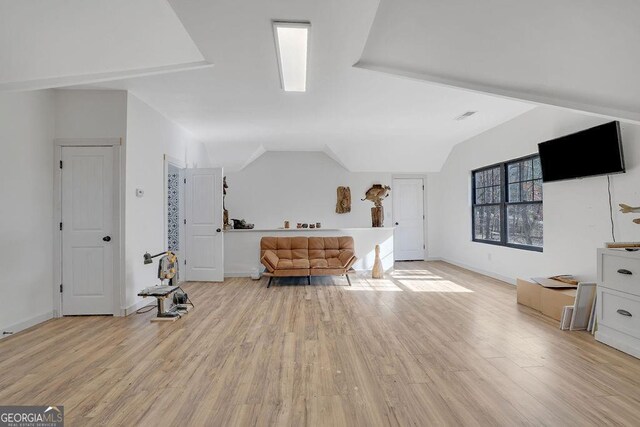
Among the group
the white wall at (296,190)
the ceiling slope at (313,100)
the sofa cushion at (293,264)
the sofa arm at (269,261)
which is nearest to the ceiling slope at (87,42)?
the ceiling slope at (313,100)

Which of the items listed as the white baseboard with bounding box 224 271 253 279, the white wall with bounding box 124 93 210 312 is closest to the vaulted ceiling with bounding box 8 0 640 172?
the white wall with bounding box 124 93 210 312

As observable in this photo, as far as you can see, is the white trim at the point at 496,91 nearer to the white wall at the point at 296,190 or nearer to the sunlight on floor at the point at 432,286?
the sunlight on floor at the point at 432,286

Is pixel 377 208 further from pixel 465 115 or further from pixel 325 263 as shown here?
pixel 465 115

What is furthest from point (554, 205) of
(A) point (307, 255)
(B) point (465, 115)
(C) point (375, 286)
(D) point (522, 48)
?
(A) point (307, 255)

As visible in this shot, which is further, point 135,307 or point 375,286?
point 375,286

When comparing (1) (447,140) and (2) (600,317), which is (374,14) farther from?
(1) (447,140)

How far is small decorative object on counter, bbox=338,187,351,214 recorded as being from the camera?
7.51m

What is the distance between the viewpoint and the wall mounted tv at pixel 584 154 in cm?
321

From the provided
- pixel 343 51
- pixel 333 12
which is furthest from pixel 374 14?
pixel 343 51

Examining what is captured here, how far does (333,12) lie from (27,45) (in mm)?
2748

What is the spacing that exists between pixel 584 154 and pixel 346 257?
3445mm

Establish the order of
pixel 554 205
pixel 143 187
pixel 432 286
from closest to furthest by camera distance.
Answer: pixel 143 187 < pixel 554 205 < pixel 432 286

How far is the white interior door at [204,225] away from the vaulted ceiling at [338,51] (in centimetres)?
151

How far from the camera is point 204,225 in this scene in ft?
18.1
